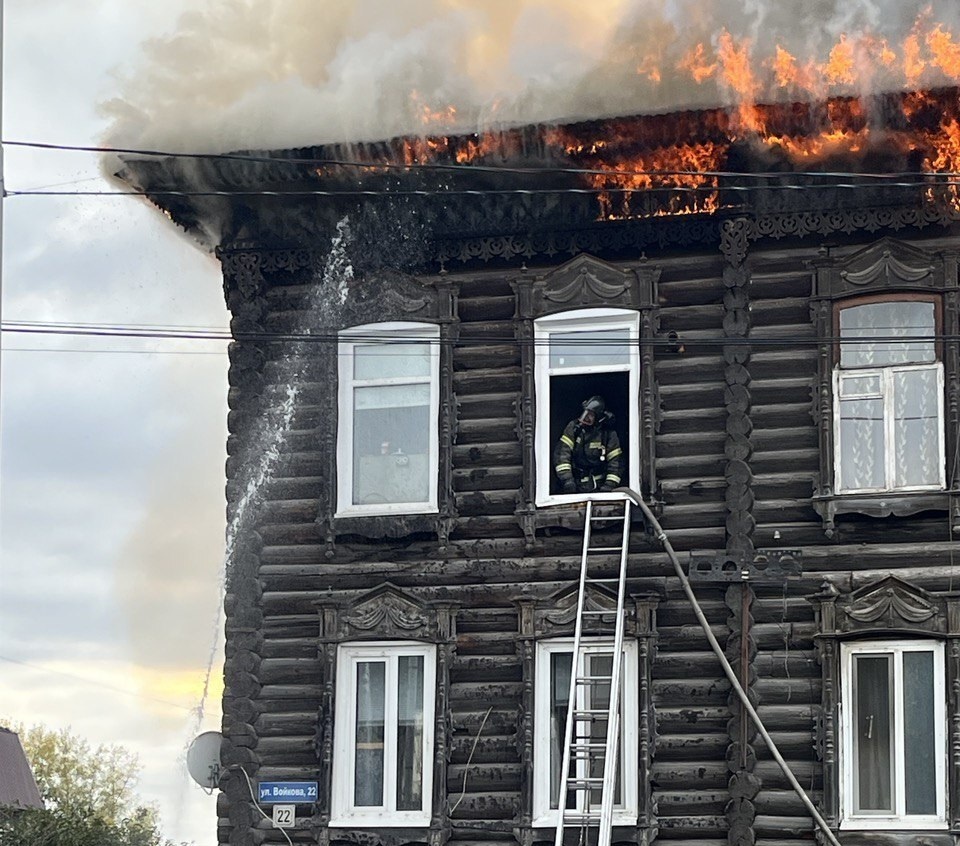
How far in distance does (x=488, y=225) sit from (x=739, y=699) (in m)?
5.64

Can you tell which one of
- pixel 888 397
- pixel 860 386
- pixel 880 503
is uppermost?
pixel 860 386

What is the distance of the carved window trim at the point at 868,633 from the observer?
1902 cm

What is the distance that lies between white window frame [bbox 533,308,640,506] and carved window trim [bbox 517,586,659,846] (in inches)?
43.2

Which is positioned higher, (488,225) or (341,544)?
(488,225)

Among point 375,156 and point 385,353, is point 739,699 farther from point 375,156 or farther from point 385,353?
point 375,156

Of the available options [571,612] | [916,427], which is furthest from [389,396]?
[916,427]

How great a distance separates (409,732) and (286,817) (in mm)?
1548

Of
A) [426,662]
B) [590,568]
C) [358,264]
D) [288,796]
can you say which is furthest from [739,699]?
[358,264]

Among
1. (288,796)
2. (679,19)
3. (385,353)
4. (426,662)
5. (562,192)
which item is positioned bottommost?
(288,796)

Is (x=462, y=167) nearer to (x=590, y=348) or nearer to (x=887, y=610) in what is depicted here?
(x=590, y=348)

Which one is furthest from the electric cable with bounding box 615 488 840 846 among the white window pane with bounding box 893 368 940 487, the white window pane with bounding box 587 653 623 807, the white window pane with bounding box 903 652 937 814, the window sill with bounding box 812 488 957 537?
the white window pane with bounding box 893 368 940 487

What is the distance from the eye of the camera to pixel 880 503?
19453mm

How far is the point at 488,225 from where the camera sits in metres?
21.2

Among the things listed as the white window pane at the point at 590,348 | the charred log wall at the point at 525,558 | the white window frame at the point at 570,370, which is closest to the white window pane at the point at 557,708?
the charred log wall at the point at 525,558
